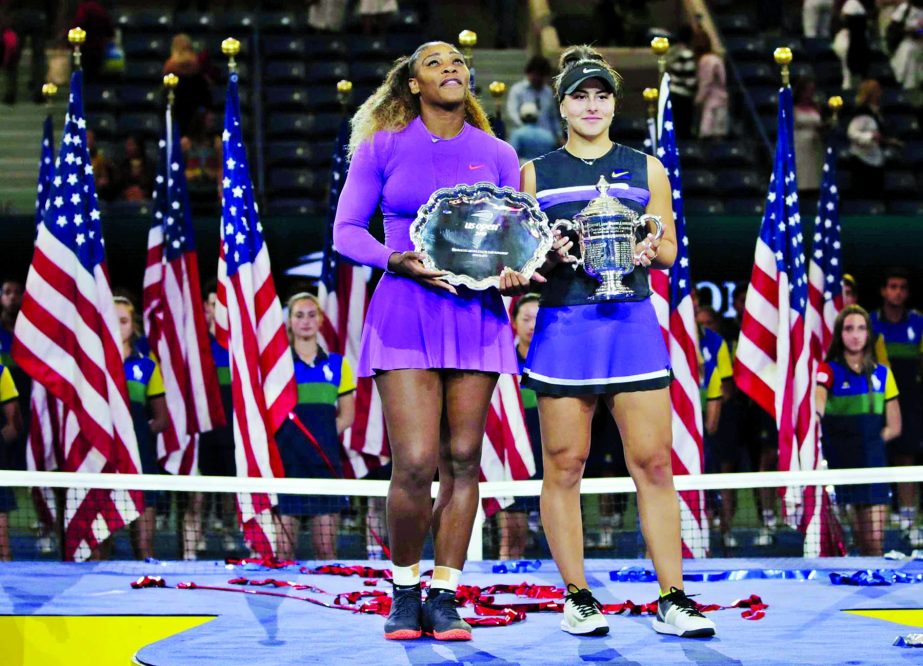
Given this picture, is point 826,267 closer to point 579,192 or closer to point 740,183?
point 740,183

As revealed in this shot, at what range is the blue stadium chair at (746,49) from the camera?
1767 cm

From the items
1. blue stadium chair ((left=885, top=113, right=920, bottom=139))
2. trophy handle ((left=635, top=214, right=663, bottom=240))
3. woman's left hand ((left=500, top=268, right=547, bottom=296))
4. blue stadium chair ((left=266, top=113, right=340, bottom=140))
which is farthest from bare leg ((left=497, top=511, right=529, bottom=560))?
blue stadium chair ((left=885, top=113, right=920, bottom=139))

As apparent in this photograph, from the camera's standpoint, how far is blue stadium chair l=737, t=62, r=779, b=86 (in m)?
17.2

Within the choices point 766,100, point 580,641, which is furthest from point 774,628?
point 766,100

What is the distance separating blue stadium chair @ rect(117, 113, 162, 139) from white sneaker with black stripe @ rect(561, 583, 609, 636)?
1095cm

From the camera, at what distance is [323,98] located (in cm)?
1627

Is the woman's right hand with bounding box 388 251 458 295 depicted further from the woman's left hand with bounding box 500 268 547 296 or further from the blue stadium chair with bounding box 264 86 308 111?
the blue stadium chair with bounding box 264 86 308 111

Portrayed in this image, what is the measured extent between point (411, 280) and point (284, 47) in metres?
12.4

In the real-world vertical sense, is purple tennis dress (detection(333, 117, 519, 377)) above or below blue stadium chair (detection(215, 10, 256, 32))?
Answer: below

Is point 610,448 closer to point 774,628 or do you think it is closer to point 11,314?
point 11,314

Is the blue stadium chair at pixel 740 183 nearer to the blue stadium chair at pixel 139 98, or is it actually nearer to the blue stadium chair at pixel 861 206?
the blue stadium chair at pixel 861 206

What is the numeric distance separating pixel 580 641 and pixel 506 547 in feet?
13.6

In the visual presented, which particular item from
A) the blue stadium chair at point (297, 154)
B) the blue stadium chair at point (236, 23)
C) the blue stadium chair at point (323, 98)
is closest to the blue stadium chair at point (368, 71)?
the blue stadium chair at point (323, 98)

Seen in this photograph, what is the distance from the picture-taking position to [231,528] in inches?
412
